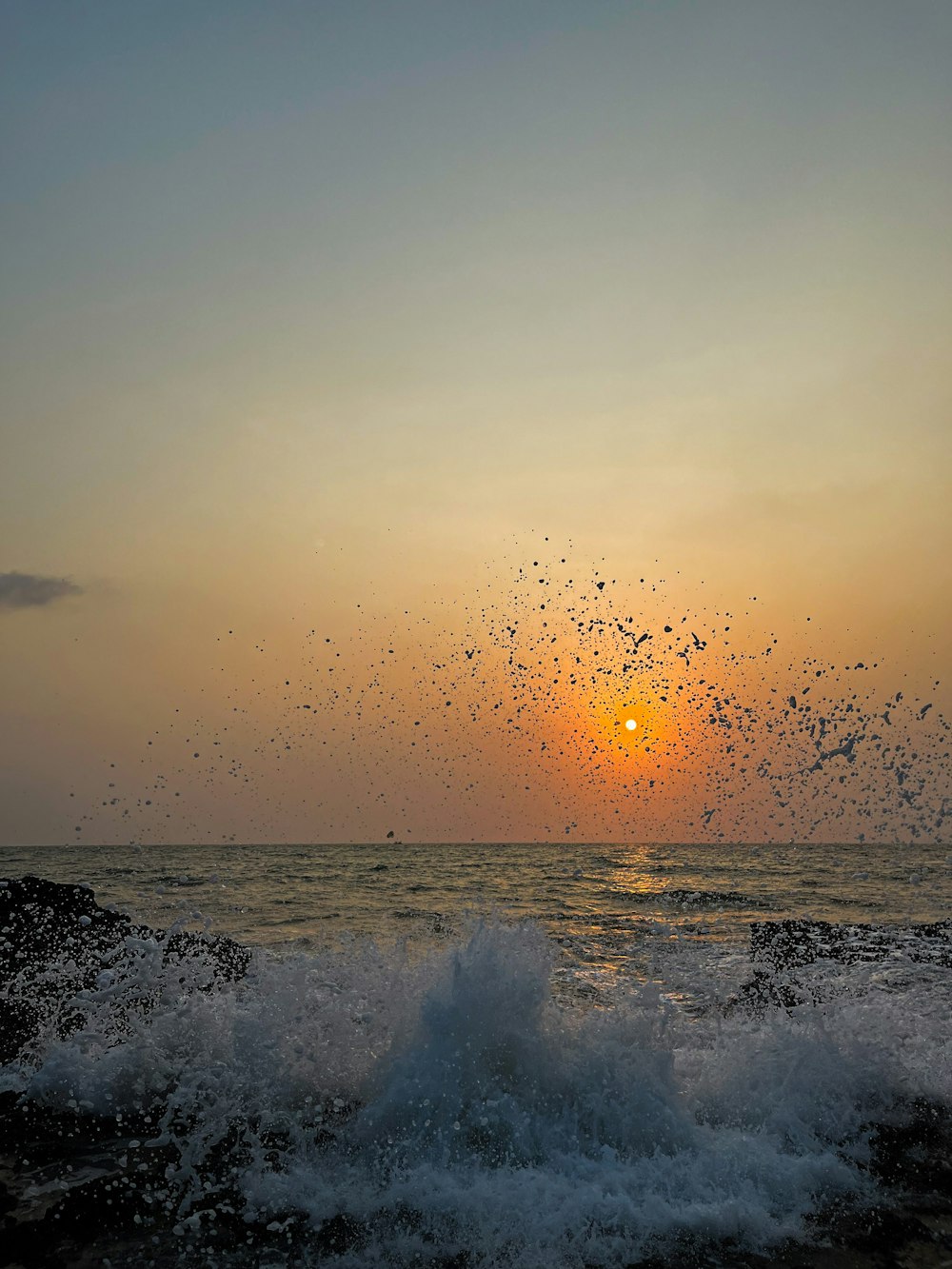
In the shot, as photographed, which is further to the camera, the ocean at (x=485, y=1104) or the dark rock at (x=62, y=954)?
the dark rock at (x=62, y=954)

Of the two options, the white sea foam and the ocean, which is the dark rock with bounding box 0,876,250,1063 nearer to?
the ocean

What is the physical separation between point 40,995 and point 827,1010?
8974mm

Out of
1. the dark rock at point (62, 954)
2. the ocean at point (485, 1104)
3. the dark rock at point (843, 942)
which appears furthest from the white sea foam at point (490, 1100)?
the dark rock at point (843, 942)

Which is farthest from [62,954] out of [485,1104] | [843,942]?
[843,942]

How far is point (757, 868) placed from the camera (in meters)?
39.3

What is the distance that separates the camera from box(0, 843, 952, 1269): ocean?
16.7 ft

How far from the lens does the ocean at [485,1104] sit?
16.7ft

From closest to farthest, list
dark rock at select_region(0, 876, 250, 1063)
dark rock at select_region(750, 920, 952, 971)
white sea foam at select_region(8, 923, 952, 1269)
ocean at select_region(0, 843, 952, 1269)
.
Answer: ocean at select_region(0, 843, 952, 1269) < white sea foam at select_region(8, 923, 952, 1269) < dark rock at select_region(0, 876, 250, 1063) < dark rock at select_region(750, 920, 952, 971)

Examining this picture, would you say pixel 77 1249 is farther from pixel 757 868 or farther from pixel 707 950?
pixel 757 868

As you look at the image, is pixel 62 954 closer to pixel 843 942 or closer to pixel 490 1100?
pixel 490 1100

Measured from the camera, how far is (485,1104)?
6484mm

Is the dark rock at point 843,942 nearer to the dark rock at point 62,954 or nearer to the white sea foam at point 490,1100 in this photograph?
the white sea foam at point 490,1100

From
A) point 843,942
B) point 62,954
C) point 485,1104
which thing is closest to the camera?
point 485,1104

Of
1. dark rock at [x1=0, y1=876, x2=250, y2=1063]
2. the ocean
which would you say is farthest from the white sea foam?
dark rock at [x1=0, y1=876, x2=250, y2=1063]
